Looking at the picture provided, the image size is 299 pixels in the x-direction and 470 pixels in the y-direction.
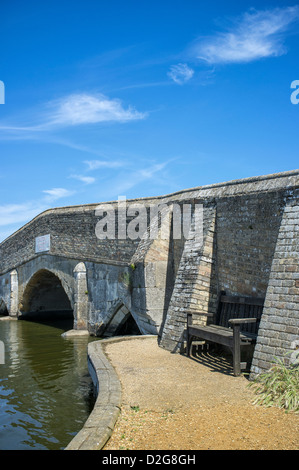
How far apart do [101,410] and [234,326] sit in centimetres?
261

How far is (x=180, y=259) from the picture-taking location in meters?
9.95

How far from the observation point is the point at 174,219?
10.5 metres

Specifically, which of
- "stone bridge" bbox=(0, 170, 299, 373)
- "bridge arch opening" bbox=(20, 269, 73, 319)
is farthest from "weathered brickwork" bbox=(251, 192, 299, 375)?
"bridge arch opening" bbox=(20, 269, 73, 319)

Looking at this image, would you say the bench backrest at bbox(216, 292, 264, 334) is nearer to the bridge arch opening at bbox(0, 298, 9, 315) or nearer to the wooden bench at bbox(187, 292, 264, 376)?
the wooden bench at bbox(187, 292, 264, 376)

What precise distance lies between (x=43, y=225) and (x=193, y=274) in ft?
36.2

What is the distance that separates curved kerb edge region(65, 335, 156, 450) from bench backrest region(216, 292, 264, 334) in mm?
2494

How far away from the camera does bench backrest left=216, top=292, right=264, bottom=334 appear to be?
24.2 feet

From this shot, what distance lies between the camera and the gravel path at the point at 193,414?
398 cm

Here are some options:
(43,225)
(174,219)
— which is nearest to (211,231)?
(174,219)

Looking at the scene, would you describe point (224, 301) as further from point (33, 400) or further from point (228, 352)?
point (33, 400)

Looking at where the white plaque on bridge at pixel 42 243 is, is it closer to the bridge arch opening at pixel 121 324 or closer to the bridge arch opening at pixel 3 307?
the bridge arch opening at pixel 121 324
